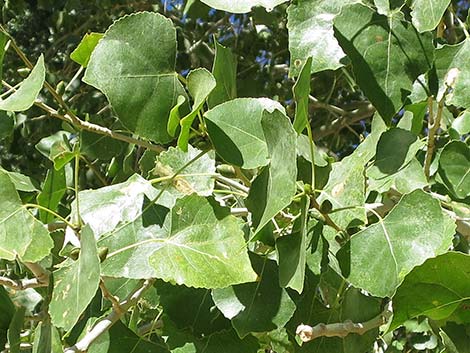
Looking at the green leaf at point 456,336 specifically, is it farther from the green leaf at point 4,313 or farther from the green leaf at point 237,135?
the green leaf at point 4,313

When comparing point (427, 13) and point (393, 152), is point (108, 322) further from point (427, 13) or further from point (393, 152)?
point (427, 13)

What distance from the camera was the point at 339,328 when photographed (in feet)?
2.46

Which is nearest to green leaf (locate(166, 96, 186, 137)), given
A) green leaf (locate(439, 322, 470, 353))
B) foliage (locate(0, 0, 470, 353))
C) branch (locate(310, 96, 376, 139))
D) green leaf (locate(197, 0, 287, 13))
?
foliage (locate(0, 0, 470, 353))

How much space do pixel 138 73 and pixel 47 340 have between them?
0.28 metres

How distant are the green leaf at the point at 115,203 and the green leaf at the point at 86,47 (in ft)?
0.45

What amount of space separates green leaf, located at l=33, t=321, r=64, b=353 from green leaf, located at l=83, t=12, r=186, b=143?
213mm

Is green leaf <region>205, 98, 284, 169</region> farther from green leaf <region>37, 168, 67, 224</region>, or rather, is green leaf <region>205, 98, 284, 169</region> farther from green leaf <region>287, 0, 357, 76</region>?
green leaf <region>37, 168, 67, 224</region>

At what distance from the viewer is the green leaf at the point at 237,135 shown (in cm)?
74

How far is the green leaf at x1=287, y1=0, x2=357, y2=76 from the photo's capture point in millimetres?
831

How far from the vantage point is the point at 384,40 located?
0.81 m

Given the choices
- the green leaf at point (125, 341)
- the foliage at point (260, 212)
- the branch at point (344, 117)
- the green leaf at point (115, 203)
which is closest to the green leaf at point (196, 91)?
the foliage at point (260, 212)

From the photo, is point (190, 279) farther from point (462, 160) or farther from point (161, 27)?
point (462, 160)

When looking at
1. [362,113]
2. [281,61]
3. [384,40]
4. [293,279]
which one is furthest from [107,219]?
[281,61]

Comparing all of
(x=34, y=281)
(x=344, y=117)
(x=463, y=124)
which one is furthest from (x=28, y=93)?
(x=344, y=117)
